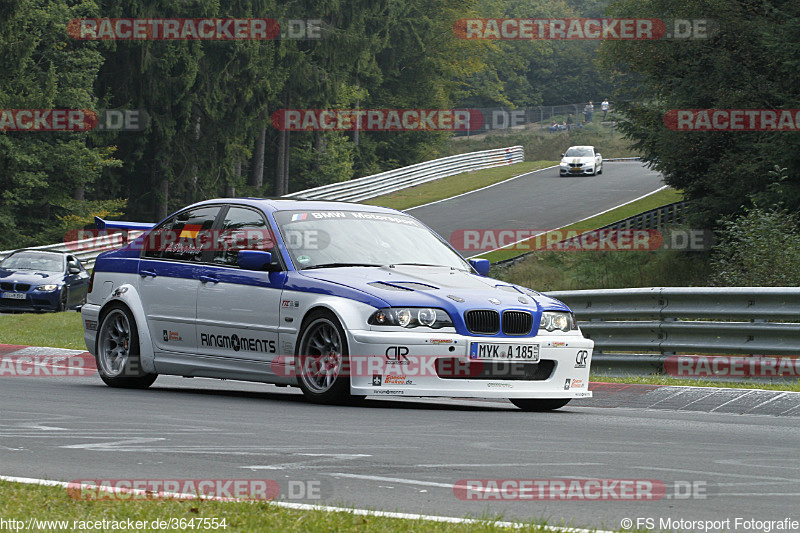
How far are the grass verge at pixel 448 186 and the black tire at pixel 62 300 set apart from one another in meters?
22.1

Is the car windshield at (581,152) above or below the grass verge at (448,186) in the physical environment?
above

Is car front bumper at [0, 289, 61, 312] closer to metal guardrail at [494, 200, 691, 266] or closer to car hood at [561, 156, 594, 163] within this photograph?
metal guardrail at [494, 200, 691, 266]

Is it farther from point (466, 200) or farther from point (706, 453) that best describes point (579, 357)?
point (466, 200)

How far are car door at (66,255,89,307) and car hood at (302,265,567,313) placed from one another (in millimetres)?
19854

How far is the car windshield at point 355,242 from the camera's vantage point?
1088 cm

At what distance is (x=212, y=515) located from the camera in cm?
522

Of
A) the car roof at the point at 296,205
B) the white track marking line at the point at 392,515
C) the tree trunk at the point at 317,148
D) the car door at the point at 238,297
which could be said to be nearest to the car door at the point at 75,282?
the car roof at the point at 296,205

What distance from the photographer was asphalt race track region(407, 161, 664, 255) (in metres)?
44.4

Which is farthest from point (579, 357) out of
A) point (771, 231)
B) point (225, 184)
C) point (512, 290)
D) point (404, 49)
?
point (404, 49)

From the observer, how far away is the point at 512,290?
1064cm

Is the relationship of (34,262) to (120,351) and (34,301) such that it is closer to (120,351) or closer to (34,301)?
(34,301)

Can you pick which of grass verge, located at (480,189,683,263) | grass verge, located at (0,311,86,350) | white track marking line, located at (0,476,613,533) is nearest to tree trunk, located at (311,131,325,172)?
grass verge, located at (480,189,683,263)

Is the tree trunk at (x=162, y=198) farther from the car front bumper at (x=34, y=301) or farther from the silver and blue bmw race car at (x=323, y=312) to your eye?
the silver and blue bmw race car at (x=323, y=312)

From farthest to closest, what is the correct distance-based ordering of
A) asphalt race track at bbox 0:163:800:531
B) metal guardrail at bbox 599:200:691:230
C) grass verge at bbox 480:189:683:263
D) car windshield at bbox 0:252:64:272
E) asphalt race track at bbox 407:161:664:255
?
asphalt race track at bbox 407:161:664:255 → metal guardrail at bbox 599:200:691:230 → grass verge at bbox 480:189:683:263 → car windshield at bbox 0:252:64:272 → asphalt race track at bbox 0:163:800:531
